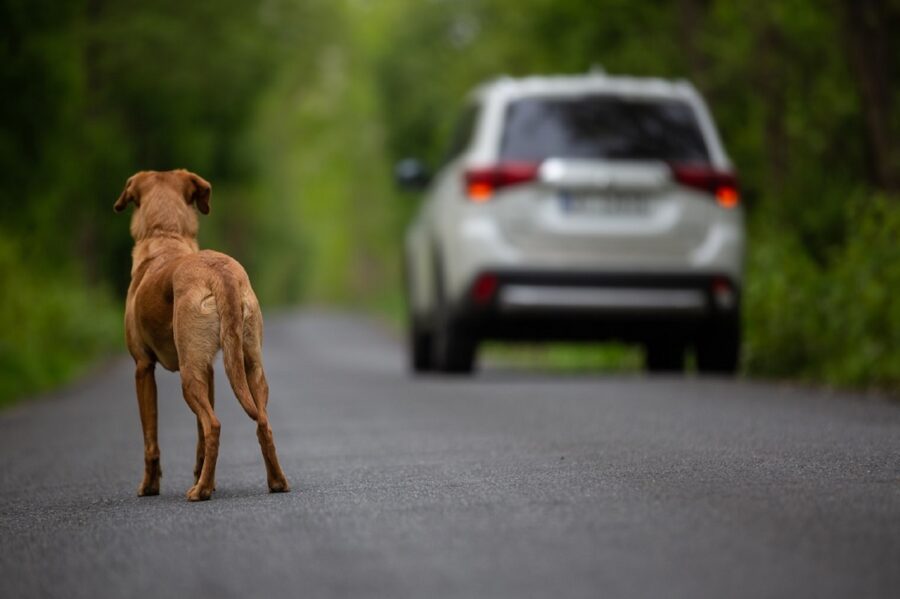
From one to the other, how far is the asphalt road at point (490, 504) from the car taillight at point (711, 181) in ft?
6.47

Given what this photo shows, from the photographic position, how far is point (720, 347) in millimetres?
12656

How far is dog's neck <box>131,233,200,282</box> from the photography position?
677 cm

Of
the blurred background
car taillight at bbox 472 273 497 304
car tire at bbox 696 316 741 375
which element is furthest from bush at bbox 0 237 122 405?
car tire at bbox 696 316 741 375

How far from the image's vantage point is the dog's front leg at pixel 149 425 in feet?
21.5

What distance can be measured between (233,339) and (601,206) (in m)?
6.22

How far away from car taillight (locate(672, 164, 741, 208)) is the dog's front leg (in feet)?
20.3

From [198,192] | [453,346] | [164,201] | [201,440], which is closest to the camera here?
[201,440]

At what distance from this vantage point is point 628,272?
11961 mm

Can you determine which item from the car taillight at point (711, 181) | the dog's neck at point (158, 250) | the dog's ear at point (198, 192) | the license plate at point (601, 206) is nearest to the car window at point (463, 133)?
the license plate at point (601, 206)

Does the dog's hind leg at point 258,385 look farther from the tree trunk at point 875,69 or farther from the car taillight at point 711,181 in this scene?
the tree trunk at point 875,69

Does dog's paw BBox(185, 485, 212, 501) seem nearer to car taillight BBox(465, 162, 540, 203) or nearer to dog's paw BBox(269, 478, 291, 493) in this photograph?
dog's paw BBox(269, 478, 291, 493)

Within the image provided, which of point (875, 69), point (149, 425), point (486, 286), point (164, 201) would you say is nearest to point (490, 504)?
point (149, 425)

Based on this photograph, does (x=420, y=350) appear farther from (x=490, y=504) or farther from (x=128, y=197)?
(x=490, y=504)

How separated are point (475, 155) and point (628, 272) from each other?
4.68ft
